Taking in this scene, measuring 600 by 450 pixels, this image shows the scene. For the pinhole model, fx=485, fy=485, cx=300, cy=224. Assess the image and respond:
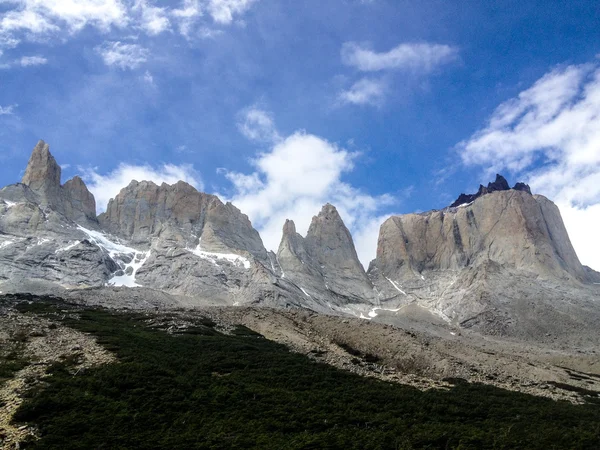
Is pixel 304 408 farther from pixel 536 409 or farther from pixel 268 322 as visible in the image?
pixel 268 322

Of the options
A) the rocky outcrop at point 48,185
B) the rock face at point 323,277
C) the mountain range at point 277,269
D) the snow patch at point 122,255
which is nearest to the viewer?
the mountain range at point 277,269

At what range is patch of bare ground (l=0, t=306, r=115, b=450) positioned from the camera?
75.0ft

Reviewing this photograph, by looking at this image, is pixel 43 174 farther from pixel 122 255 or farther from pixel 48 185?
pixel 122 255

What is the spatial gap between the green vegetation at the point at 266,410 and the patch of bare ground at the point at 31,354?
2.94 ft

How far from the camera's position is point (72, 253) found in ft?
480

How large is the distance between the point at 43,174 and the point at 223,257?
270 feet

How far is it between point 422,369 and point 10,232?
14697cm

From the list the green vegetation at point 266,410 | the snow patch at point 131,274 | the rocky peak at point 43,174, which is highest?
the rocky peak at point 43,174

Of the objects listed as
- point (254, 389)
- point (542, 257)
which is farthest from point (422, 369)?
point (542, 257)

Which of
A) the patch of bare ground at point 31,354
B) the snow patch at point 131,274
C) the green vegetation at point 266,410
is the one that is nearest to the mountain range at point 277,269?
the snow patch at point 131,274

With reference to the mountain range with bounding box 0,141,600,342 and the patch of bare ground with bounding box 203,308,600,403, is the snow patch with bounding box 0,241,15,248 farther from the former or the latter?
the patch of bare ground with bounding box 203,308,600,403

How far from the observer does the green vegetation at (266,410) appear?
76.1 ft

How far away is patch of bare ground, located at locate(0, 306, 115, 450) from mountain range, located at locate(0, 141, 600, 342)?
6366 centimetres

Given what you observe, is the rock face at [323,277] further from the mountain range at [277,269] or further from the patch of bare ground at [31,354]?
the patch of bare ground at [31,354]
